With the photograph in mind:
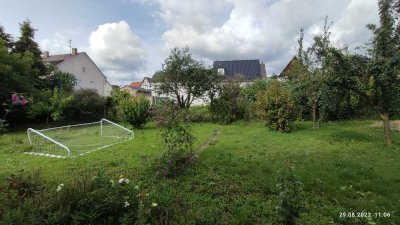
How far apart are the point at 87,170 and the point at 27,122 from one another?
14.3 metres

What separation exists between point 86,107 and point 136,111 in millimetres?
5875

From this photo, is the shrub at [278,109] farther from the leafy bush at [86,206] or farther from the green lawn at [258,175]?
the leafy bush at [86,206]

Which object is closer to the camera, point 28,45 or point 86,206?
point 86,206

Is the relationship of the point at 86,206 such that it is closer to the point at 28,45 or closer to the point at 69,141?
the point at 69,141

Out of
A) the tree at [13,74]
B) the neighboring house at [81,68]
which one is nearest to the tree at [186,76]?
the tree at [13,74]

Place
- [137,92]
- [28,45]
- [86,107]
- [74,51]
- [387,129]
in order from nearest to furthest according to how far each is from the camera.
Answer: [387,129] → [86,107] → [28,45] → [137,92] → [74,51]

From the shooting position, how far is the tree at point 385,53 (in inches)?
309

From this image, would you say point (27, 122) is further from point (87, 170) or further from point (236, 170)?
point (236, 170)

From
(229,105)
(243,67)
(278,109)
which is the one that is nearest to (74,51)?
(243,67)

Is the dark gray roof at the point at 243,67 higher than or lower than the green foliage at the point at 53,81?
higher

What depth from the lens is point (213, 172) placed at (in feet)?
19.6

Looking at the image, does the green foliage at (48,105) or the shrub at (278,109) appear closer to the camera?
the shrub at (278,109)

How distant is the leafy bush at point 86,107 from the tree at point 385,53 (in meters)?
16.1

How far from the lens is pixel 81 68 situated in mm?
34000
